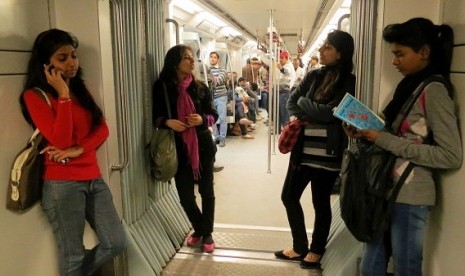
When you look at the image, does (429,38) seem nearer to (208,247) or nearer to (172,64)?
(172,64)

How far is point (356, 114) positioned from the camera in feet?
5.98

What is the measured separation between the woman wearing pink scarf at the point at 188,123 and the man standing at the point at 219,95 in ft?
12.5

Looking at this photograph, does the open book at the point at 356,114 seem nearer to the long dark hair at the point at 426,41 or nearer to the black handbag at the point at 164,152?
the long dark hair at the point at 426,41

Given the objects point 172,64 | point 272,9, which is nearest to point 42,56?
Result: point 172,64

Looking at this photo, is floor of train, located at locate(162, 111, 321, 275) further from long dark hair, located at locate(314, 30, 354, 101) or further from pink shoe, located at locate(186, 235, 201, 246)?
long dark hair, located at locate(314, 30, 354, 101)

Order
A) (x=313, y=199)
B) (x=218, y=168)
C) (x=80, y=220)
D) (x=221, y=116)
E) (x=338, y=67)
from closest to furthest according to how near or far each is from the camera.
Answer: (x=80, y=220) → (x=338, y=67) → (x=313, y=199) → (x=218, y=168) → (x=221, y=116)

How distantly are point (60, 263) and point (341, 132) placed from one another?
1809 millimetres

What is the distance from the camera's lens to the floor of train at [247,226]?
279 cm

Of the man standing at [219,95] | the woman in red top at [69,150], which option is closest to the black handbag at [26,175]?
the woman in red top at [69,150]

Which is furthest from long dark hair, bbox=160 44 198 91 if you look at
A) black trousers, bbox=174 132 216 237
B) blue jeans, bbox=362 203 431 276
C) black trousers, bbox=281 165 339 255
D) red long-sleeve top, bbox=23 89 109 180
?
blue jeans, bbox=362 203 431 276

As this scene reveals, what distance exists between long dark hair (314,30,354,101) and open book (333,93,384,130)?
2.01 ft

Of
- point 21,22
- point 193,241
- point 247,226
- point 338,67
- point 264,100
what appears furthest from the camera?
point 264,100

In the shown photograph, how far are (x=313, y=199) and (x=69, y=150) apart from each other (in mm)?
1571

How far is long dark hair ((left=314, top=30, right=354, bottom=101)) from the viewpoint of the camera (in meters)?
2.36
